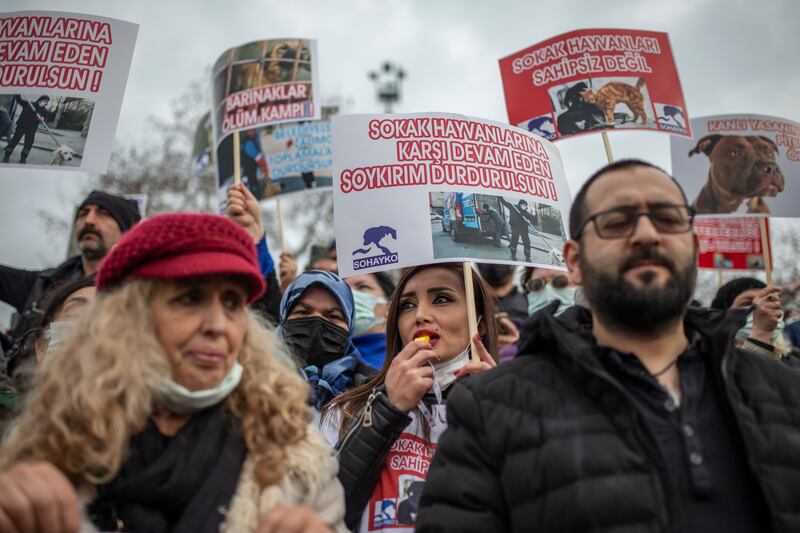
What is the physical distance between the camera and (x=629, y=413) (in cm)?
181

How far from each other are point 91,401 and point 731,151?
503cm

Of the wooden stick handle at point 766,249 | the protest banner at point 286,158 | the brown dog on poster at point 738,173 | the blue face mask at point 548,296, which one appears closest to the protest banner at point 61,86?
the protest banner at point 286,158

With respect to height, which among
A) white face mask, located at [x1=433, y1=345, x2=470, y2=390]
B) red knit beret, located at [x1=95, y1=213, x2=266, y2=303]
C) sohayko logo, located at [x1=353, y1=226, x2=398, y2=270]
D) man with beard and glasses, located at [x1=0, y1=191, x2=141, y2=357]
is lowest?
white face mask, located at [x1=433, y1=345, x2=470, y2=390]

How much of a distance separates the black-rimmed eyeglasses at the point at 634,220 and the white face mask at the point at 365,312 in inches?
122

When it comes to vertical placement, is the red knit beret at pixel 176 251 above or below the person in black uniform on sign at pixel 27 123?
below

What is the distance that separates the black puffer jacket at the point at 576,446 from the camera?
5.58 feet

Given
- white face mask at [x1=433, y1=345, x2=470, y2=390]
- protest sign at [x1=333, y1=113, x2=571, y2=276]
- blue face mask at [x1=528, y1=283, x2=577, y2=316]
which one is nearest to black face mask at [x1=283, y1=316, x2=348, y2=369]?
protest sign at [x1=333, y1=113, x2=571, y2=276]

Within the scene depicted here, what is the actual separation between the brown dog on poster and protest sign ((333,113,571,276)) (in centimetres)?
209

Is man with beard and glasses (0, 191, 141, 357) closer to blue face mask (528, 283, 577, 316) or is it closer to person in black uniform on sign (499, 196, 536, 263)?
person in black uniform on sign (499, 196, 536, 263)

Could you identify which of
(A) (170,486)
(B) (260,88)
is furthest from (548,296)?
(A) (170,486)

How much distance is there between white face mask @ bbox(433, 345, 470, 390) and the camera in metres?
2.93

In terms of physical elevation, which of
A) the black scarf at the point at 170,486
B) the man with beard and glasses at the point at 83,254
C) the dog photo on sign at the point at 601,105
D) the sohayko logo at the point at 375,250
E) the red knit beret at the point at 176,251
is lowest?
the black scarf at the point at 170,486

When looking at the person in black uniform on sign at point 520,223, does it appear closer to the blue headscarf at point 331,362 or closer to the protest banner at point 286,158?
the blue headscarf at point 331,362

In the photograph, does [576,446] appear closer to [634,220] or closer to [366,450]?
[634,220]
